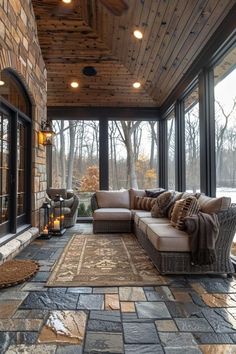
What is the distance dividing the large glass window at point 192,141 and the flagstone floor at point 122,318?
230 cm

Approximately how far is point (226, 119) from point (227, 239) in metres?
1.64

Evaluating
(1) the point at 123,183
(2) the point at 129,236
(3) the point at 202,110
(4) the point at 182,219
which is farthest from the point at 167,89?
(4) the point at 182,219

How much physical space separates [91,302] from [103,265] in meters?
1.08

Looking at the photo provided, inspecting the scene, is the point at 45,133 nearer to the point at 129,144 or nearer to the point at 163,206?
the point at 129,144

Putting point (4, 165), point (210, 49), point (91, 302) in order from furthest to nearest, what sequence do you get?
1. point (4, 165)
2. point (210, 49)
3. point (91, 302)

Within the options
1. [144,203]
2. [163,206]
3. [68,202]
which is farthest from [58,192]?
[163,206]

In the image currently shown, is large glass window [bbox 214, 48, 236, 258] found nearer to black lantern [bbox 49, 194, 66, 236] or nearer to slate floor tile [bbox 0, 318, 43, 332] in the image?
slate floor tile [bbox 0, 318, 43, 332]

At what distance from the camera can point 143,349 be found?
1848 mm

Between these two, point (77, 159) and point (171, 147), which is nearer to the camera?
point (171, 147)

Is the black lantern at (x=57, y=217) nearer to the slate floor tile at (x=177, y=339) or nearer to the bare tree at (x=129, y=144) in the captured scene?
the bare tree at (x=129, y=144)

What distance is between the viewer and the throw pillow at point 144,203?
19.5ft

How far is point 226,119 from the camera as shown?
384cm

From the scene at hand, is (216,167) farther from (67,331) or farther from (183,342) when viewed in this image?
(67,331)

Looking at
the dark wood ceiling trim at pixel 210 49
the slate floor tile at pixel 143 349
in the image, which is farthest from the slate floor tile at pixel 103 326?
the dark wood ceiling trim at pixel 210 49
